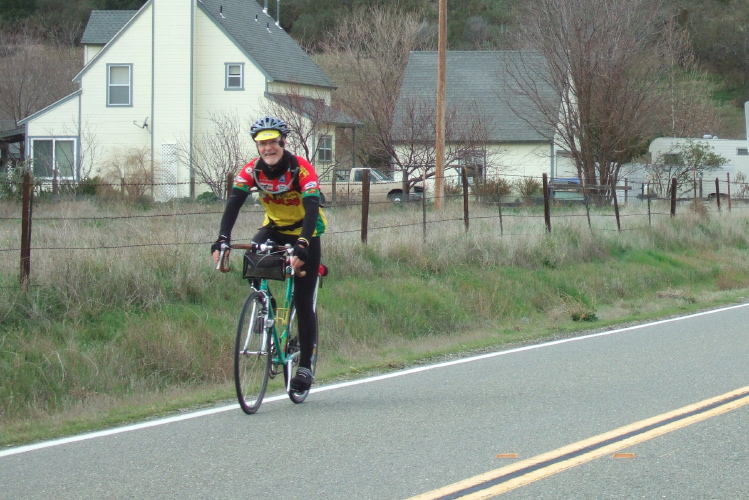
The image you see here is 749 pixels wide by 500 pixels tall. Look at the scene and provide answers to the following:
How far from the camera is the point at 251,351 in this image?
21.8ft

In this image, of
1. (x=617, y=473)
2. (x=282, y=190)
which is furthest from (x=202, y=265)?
(x=617, y=473)

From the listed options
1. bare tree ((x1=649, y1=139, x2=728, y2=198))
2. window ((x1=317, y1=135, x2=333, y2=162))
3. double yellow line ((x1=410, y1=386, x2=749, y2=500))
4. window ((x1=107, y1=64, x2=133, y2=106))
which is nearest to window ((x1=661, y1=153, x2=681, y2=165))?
bare tree ((x1=649, y1=139, x2=728, y2=198))

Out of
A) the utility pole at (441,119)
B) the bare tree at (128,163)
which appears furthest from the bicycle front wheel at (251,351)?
the bare tree at (128,163)

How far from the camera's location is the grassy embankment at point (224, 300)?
29.9 feet

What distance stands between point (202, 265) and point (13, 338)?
2.93 metres

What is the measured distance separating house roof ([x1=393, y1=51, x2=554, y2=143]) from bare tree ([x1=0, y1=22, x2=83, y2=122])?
1973 cm

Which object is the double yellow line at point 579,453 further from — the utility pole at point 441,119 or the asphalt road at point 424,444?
the utility pole at point 441,119

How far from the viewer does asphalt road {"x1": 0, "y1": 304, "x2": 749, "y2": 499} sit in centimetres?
514

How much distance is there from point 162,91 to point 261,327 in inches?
1224

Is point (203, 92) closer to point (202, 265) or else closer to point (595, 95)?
point (595, 95)

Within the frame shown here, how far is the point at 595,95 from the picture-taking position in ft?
106

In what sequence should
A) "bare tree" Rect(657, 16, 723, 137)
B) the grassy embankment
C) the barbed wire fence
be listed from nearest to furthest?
the grassy embankment, the barbed wire fence, "bare tree" Rect(657, 16, 723, 137)

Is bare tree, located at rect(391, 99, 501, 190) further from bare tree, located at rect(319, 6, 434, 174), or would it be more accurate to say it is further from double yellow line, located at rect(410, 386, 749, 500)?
double yellow line, located at rect(410, 386, 749, 500)

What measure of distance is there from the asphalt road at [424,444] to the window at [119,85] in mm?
30492
